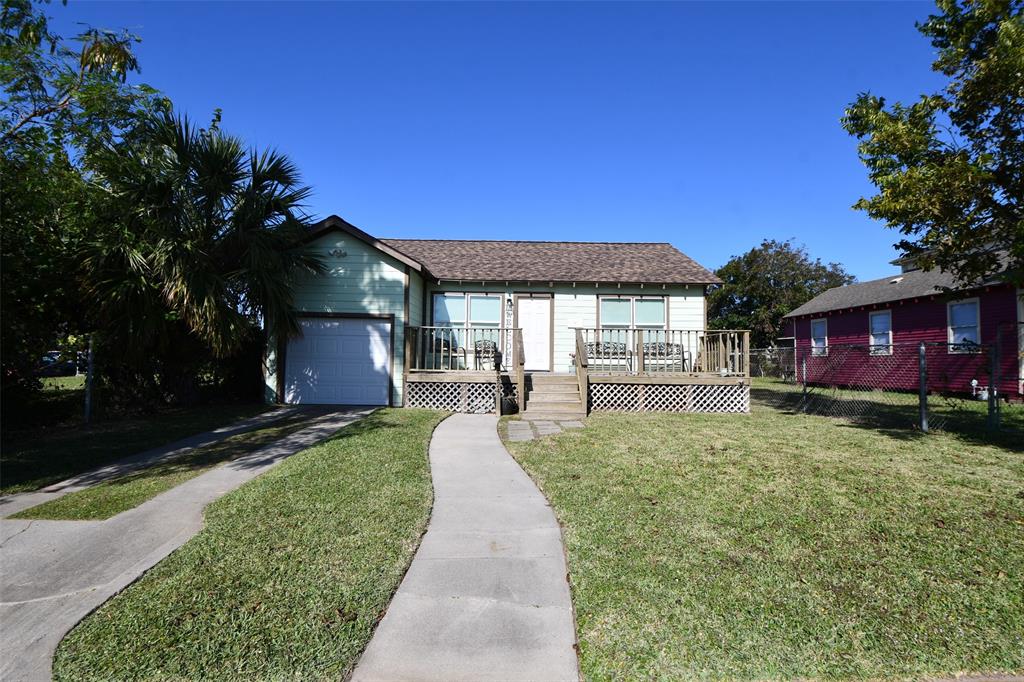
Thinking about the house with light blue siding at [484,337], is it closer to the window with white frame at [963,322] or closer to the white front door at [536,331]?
the white front door at [536,331]

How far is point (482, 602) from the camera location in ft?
9.54

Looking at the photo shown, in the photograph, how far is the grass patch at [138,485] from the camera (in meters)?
4.47

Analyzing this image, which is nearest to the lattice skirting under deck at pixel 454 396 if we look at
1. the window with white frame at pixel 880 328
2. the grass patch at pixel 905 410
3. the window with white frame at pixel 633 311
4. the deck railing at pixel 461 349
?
the deck railing at pixel 461 349

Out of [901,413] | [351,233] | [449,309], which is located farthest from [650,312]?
[351,233]

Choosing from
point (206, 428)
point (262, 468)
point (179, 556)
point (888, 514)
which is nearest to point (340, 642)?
point (179, 556)

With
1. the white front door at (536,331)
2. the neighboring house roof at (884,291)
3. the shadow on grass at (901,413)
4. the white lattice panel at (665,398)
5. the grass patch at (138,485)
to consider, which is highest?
the neighboring house roof at (884,291)

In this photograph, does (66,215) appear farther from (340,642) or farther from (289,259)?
(340,642)

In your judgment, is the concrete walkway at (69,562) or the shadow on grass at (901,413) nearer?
the concrete walkway at (69,562)

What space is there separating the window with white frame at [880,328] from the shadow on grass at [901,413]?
2703 millimetres

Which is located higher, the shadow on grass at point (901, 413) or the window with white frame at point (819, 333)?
the window with white frame at point (819, 333)

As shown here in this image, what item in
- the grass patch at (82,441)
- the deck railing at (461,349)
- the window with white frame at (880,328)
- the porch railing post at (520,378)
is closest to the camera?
the grass patch at (82,441)

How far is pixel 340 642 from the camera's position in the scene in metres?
2.48

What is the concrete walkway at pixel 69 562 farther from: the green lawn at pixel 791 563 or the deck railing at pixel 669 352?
the deck railing at pixel 669 352

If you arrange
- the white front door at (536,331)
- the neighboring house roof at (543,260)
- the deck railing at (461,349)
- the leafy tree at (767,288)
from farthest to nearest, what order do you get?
1. the leafy tree at (767,288)
2. the white front door at (536,331)
3. the neighboring house roof at (543,260)
4. the deck railing at (461,349)
